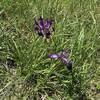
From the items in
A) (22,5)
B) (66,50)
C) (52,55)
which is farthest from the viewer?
(22,5)

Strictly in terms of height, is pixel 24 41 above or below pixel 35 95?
above

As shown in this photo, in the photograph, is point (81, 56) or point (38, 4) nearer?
point (81, 56)

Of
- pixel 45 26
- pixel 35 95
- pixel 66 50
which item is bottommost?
pixel 35 95

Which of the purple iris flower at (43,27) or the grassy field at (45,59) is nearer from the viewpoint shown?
the grassy field at (45,59)

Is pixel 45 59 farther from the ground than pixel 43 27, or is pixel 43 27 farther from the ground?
pixel 43 27

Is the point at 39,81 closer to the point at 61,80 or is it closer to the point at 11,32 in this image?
the point at 61,80

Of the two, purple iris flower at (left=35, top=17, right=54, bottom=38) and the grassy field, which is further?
purple iris flower at (left=35, top=17, right=54, bottom=38)

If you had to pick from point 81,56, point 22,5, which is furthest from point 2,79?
point 22,5

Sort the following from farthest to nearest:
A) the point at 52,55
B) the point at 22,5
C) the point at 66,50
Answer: the point at 22,5, the point at 66,50, the point at 52,55
